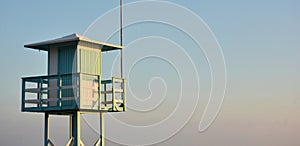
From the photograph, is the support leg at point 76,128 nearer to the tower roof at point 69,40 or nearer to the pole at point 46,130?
the pole at point 46,130

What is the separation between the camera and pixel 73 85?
23.8 meters

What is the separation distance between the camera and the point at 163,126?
1097 inches

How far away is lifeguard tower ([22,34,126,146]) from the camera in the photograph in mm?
23812

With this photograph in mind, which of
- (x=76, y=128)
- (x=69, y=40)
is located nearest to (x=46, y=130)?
(x=76, y=128)

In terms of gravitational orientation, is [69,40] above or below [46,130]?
above

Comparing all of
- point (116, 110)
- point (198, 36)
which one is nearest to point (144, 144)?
point (116, 110)

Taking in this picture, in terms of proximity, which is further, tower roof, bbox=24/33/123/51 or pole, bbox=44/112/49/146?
pole, bbox=44/112/49/146

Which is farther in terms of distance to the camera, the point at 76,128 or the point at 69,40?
the point at 69,40

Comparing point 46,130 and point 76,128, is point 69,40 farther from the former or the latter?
point 46,130

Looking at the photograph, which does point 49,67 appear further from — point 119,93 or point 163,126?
point 163,126

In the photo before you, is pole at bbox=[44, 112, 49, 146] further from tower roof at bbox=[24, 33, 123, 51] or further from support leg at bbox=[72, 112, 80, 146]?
tower roof at bbox=[24, 33, 123, 51]

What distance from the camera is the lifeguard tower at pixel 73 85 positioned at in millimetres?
23812

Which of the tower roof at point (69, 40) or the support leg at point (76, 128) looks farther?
the tower roof at point (69, 40)

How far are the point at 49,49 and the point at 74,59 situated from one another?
4.58ft
